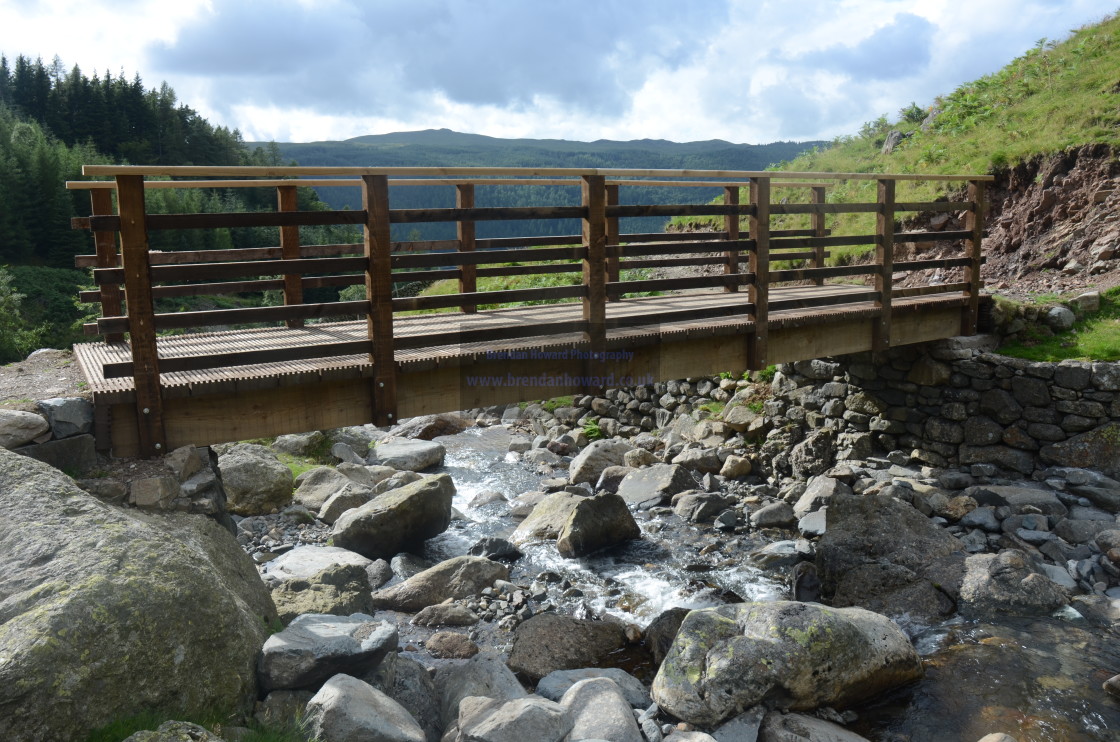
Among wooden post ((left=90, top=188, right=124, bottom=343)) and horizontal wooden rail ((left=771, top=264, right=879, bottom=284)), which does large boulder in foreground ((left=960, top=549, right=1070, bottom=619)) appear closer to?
horizontal wooden rail ((left=771, top=264, right=879, bottom=284))

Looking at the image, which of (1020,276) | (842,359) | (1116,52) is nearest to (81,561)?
(842,359)

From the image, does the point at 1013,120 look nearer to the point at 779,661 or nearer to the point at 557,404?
the point at 557,404

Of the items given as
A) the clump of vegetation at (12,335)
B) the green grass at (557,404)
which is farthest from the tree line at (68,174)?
the green grass at (557,404)

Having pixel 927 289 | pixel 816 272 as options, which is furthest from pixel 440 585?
pixel 927 289

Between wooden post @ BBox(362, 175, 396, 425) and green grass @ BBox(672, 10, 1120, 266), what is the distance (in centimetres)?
1317

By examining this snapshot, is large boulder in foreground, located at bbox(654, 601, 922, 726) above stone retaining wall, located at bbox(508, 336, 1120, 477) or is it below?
below

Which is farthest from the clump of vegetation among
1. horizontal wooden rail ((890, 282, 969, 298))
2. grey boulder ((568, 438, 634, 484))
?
horizontal wooden rail ((890, 282, 969, 298))

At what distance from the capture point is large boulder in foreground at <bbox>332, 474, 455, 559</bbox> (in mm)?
10789

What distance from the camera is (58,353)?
909 cm

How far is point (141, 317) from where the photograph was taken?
259 inches

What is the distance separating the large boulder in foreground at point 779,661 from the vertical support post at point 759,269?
358 centimetres

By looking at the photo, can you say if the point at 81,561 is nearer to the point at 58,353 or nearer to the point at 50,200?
the point at 58,353

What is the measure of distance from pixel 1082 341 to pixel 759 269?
5629mm

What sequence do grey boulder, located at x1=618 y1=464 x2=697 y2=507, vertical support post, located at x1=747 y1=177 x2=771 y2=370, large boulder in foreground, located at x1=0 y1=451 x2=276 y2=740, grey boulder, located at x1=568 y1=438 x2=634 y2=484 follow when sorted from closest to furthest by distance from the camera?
large boulder in foreground, located at x1=0 y1=451 x2=276 y2=740 < vertical support post, located at x1=747 y1=177 x2=771 y2=370 < grey boulder, located at x1=618 y1=464 x2=697 y2=507 < grey boulder, located at x1=568 y1=438 x2=634 y2=484
